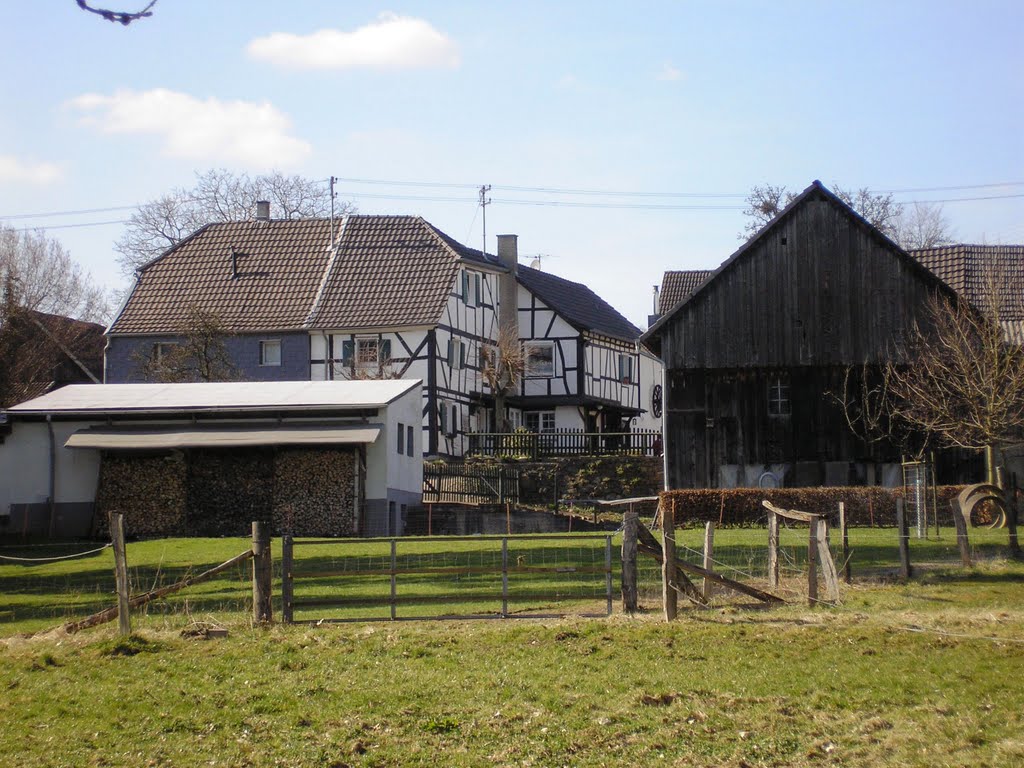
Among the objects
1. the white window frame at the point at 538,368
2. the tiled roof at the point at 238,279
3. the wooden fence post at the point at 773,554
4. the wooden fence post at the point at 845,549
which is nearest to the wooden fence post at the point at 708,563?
the wooden fence post at the point at 773,554

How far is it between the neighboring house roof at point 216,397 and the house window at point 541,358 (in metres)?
17.1

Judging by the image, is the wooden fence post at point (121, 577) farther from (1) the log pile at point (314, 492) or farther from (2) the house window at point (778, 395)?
(2) the house window at point (778, 395)

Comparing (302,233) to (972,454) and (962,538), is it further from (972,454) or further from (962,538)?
(962,538)

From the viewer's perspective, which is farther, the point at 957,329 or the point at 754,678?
the point at 957,329

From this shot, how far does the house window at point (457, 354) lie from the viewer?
49956mm

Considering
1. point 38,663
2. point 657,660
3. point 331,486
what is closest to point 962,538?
point 657,660

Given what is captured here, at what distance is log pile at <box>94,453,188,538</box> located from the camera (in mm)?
34500

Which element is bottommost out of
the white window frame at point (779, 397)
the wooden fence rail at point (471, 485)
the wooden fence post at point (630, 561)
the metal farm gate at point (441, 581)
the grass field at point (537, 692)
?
the grass field at point (537, 692)

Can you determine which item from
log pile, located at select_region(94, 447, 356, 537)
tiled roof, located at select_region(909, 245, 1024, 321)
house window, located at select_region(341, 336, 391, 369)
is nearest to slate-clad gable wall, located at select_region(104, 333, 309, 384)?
house window, located at select_region(341, 336, 391, 369)

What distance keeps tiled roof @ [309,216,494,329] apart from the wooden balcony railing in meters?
5.26

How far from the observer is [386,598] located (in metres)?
16.6

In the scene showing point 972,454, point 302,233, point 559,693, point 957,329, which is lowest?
point 559,693

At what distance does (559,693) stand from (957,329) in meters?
21.8

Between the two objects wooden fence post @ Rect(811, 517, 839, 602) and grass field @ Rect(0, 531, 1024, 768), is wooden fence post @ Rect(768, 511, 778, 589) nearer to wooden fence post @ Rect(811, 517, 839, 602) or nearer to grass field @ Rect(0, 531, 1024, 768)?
wooden fence post @ Rect(811, 517, 839, 602)
